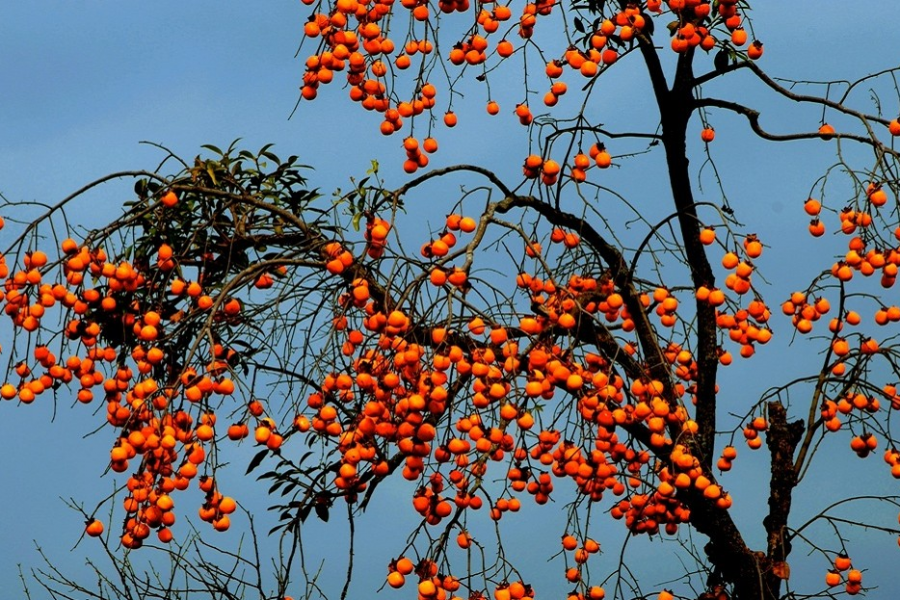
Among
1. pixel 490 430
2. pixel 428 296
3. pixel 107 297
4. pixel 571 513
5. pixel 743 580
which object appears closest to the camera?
pixel 490 430

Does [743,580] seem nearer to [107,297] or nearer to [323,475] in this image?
[323,475]

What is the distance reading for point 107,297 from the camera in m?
5.11

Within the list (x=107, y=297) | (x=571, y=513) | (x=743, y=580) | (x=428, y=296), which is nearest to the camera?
(x=428, y=296)

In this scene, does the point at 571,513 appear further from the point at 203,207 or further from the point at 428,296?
the point at 203,207

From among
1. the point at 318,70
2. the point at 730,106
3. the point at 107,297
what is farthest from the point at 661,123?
the point at 107,297

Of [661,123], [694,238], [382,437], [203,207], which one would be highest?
[661,123]

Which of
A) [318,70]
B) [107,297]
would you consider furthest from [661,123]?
[107,297]

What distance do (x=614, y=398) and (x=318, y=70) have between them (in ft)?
5.85

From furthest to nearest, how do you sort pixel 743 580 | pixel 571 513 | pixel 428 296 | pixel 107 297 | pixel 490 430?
1. pixel 743 580
2. pixel 571 513
3. pixel 107 297
4. pixel 428 296
5. pixel 490 430

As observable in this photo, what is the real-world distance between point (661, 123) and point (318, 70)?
1.97 metres

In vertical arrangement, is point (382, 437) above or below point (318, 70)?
below

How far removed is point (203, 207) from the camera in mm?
5352

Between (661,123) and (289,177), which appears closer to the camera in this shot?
(289,177)

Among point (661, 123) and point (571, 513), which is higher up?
point (661, 123)
